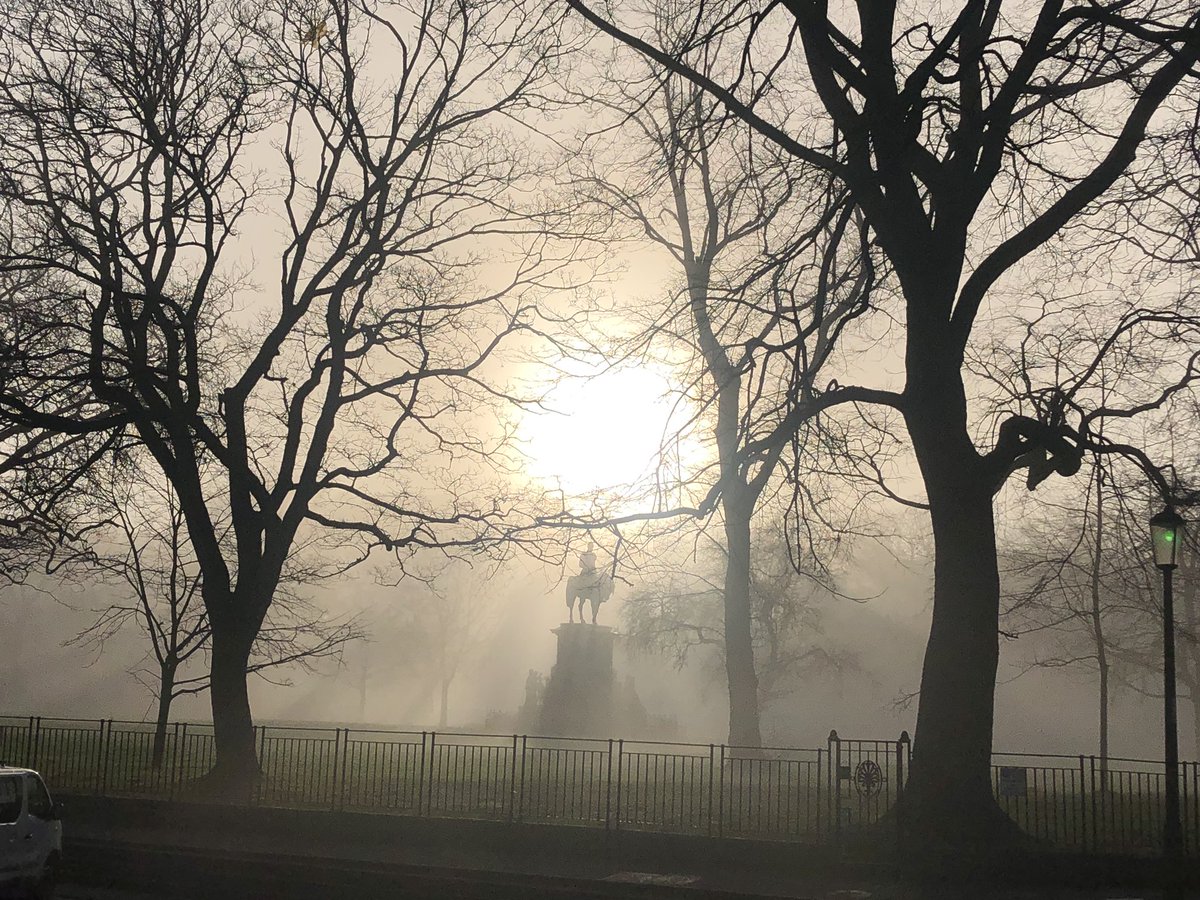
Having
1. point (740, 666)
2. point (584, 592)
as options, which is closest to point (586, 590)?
point (584, 592)

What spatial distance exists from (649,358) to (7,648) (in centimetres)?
6648

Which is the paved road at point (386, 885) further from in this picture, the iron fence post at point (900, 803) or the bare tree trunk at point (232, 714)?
the bare tree trunk at point (232, 714)

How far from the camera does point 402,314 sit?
22891 mm

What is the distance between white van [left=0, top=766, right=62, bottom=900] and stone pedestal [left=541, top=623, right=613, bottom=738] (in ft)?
76.0

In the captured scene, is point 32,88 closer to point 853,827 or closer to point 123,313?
point 123,313

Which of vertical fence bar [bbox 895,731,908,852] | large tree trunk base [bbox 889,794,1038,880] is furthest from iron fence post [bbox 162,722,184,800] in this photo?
large tree trunk base [bbox 889,794,1038,880]

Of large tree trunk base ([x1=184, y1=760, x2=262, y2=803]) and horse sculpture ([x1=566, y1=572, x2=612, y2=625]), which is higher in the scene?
horse sculpture ([x1=566, y1=572, x2=612, y2=625])

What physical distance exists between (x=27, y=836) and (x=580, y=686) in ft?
79.5

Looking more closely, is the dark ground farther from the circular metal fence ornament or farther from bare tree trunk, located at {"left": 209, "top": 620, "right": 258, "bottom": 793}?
the circular metal fence ornament

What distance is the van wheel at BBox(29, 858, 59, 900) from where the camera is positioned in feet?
39.0

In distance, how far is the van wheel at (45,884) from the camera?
1190 centimetres

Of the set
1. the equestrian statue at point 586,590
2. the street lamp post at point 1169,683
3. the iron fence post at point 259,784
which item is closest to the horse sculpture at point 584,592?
the equestrian statue at point 586,590

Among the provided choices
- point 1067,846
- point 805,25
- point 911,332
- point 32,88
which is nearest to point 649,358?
point 911,332

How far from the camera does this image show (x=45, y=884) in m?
12.1
